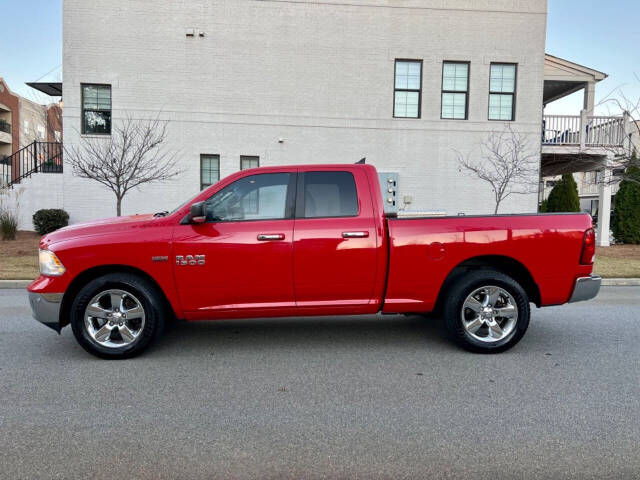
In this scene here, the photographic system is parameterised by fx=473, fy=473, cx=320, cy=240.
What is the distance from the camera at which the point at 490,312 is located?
4.94 meters

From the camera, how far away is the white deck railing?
55.6 feet

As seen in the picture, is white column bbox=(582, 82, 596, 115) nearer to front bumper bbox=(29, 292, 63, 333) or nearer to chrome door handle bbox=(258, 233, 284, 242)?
chrome door handle bbox=(258, 233, 284, 242)

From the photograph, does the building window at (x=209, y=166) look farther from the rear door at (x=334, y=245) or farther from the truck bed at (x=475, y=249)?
the truck bed at (x=475, y=249)

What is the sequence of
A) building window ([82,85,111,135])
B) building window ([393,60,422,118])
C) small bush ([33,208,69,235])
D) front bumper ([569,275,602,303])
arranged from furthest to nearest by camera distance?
building window ([393,60,422,118])
building window ([82,85,111,135])
small bush ([33,208,69,235])
front bumper ([569,275,602,303])

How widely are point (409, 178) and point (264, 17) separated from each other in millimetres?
7354

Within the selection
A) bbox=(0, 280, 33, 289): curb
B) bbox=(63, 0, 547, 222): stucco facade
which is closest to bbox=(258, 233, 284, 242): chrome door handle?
bbox=(0, 280, 33, 289): curb

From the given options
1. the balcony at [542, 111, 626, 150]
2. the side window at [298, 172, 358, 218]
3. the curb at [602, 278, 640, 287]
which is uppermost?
the balcony at [542, 111, 626, 150]

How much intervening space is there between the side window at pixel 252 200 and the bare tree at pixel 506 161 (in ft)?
41.7

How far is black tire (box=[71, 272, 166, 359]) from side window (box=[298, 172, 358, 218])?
171cm

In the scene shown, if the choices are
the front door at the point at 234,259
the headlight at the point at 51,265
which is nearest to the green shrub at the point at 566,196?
the front door at the point at 234,259

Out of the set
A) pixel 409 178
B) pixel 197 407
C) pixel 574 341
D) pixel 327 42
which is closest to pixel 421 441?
pixel 197 407

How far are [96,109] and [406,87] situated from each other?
10.7m

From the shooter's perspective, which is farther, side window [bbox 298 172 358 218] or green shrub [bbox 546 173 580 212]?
green shrub [bbox 546 173 580 212]

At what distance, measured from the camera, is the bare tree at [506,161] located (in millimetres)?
16312
